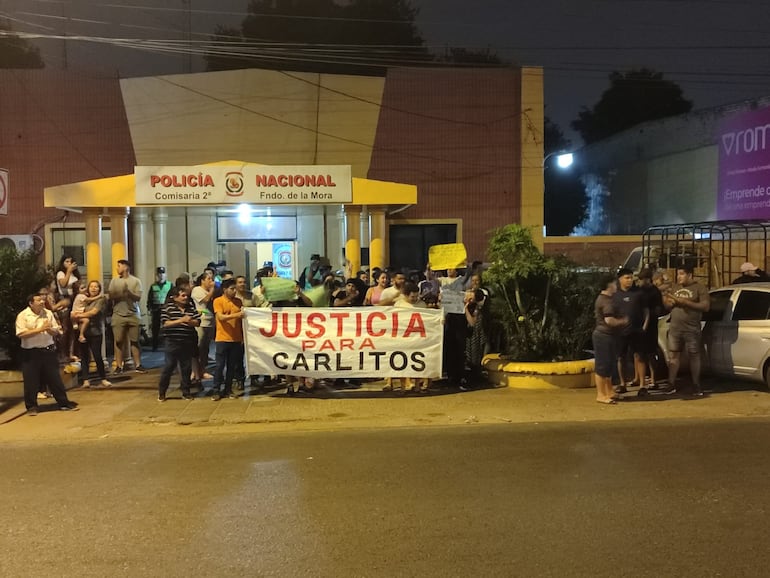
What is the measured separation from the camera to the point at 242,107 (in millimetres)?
19406

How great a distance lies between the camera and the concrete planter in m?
9.95

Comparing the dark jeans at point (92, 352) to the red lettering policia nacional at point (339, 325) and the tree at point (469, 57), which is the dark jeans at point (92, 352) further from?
the tree at point (469, 57)

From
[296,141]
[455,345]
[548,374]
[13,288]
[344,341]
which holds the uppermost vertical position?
[296,141]

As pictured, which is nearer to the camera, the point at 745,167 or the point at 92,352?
the point at 92,352

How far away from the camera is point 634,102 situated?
125 ft

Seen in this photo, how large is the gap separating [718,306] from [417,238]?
10.9 metres

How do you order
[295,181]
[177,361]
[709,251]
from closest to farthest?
[177,361], [295,181], [709,251]

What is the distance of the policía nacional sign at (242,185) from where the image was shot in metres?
11.8

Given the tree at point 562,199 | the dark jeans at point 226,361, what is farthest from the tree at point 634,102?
the dark jeans at point 226,361

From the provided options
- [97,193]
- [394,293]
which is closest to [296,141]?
[97,193]

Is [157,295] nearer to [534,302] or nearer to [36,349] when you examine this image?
[36,349]

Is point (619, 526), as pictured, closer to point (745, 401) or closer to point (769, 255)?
point (745, 401)

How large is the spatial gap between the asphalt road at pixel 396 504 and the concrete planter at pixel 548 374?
2.25 meters

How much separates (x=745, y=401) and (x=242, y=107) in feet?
50.0
